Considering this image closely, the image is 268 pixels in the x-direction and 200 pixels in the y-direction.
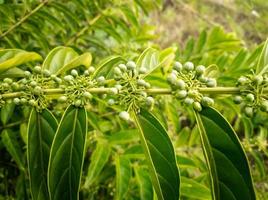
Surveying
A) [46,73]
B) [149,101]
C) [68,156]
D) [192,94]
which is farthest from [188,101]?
[46,73]

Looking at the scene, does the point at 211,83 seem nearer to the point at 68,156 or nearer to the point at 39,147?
the point at 68,156

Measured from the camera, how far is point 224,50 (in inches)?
119

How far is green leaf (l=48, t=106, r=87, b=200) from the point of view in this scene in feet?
4.06

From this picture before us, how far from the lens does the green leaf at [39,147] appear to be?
1.33 m

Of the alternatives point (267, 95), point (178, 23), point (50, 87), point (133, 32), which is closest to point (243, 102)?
point (267, 95)

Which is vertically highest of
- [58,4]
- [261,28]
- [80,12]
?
[261,28]

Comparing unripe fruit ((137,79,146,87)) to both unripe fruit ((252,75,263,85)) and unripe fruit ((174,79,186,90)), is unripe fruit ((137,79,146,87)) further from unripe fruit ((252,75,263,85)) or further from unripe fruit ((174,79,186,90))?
unripe fruit ((252,75,263,85))

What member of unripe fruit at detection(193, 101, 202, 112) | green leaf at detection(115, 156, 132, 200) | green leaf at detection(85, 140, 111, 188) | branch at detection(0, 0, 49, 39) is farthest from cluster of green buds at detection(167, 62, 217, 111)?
branch at detection(0, 0, 49, 39)

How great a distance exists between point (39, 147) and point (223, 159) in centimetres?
70

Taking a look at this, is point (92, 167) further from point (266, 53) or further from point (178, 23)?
point (178, 23)

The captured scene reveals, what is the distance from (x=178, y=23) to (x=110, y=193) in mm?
4658

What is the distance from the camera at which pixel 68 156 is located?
127cm

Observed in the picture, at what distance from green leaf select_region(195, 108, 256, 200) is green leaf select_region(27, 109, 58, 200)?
1.93 feet

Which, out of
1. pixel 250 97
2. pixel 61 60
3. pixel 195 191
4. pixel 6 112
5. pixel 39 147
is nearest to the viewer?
pixel 250 97
